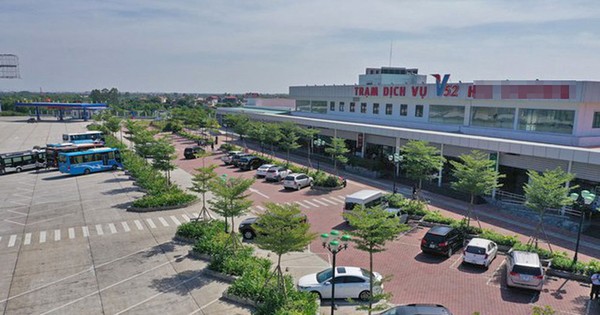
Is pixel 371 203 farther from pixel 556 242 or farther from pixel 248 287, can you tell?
pixel 248 287

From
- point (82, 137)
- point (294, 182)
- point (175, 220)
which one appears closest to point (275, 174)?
point (294, 182)

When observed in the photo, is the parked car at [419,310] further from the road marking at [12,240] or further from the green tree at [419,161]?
the road marking at [12,240]

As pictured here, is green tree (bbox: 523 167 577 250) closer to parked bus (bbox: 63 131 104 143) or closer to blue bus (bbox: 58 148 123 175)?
blue bus (bbox: 58 148 123 175)

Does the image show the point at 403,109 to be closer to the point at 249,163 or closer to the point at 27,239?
the point at 249,163

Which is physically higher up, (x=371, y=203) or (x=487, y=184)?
(x=487, y=184)

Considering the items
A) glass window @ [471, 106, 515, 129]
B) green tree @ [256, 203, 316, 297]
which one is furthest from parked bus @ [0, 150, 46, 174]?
glass window @ [471, 106, 515, 129]

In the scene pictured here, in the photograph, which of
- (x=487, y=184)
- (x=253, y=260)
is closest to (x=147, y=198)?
(x=253, y=260)

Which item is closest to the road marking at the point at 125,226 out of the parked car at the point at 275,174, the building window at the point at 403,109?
the parked car at the point at 275,174
